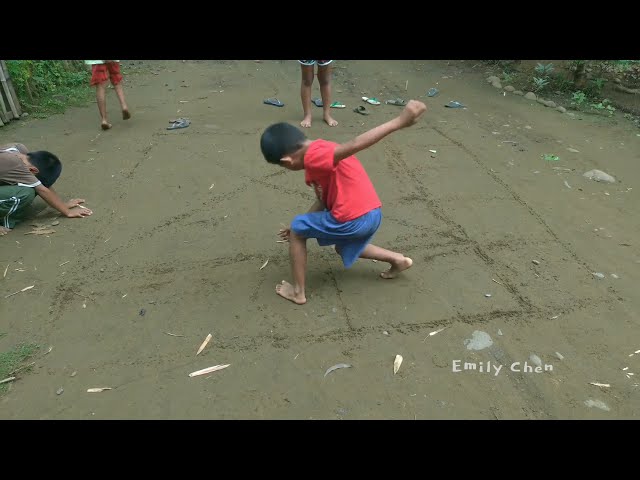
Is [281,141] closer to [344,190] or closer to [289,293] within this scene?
[344,190]

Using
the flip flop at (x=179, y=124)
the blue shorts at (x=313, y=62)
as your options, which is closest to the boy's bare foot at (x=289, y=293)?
the blue shorts at (x=313, y=62)

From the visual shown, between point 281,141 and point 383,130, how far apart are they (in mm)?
567

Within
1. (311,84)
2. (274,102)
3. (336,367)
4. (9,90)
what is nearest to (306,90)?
(311,84)

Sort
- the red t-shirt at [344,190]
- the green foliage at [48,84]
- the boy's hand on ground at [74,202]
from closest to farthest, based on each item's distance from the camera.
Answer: the red t-shirt at [344,190] < the boy's hand on ground at [74,202] < the green foliage at [48,84]

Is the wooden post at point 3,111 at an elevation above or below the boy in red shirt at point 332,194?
below

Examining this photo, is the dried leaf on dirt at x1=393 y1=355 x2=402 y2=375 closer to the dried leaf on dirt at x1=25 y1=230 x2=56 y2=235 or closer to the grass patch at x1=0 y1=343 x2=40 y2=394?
the grass patch at x1=0 y1=343 x2=40 y2=394

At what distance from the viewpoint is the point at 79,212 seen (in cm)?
385

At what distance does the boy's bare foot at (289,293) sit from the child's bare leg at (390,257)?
469 mm

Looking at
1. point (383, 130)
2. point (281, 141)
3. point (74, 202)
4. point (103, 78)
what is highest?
point (383, 130)

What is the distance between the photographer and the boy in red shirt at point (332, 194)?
246 centimetres

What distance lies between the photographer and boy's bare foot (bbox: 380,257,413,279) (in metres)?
3.01

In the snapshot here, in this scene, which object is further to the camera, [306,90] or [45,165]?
[306,90]

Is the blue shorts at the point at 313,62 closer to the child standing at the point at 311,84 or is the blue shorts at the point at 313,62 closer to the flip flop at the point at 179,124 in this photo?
the child standing at the point at 311,84

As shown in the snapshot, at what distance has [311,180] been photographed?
262 cm
